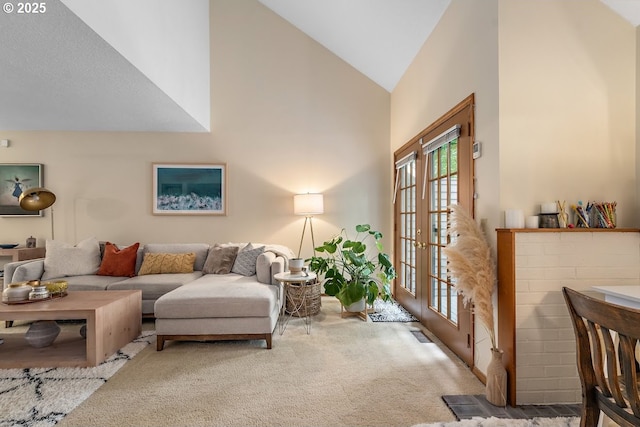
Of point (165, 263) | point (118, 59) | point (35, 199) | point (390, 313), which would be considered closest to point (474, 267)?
point (390, 313)

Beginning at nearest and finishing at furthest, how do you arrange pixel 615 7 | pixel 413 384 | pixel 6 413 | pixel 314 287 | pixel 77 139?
pixel 6 413, pixel 615 7, pixel 413 384, pixel 314 287, pixel 77 139

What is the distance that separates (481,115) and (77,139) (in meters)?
4.96

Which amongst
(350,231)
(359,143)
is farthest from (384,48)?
(350,231)

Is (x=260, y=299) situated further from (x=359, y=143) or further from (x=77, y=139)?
(x=77, y=139)

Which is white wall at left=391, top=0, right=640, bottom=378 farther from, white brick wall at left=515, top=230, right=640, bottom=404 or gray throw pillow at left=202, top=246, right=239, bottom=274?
gray throw pillow at left=202, top=246, right=239, bottom=274

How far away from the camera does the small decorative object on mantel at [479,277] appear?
190 centimetres

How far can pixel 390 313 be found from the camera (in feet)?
12.2

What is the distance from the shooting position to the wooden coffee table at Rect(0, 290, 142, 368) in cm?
234

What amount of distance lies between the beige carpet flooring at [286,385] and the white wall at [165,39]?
7.62 feet

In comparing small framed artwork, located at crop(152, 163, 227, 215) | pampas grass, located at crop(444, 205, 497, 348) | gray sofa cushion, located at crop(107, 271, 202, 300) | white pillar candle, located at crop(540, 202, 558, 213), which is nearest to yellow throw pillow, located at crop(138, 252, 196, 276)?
gray sofa cushion, located at crop(107, 271, 202, 300)

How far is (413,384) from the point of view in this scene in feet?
7.02

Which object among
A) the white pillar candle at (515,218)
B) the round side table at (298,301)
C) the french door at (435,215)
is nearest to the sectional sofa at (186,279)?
the round side table at (298,301)

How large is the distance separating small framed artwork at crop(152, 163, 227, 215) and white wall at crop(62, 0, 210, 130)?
0.64 metres

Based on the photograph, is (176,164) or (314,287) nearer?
(314,287)
